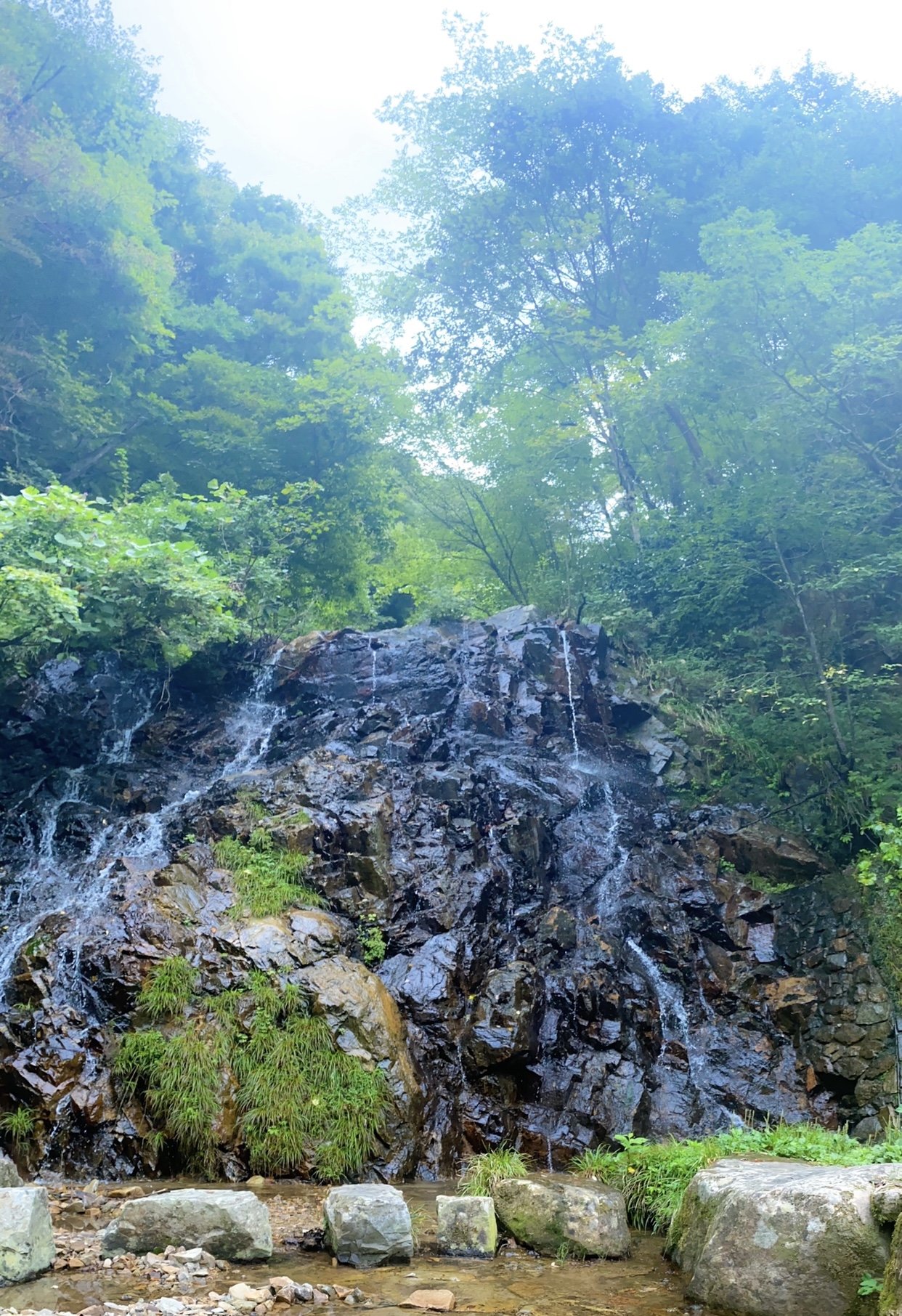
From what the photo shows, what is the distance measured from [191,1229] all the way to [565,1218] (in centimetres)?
221

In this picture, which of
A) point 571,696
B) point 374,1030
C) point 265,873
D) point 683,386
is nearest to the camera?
point 374,1030

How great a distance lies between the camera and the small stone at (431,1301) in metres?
3.80

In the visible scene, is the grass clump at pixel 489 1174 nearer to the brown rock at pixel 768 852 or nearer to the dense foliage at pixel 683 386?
the brown rock at pixel 768 852

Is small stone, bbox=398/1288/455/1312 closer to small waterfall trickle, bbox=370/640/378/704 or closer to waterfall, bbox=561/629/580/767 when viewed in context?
waterfall, bbox=561/629/580/767

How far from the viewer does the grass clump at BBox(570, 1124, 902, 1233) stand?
5049 millimetres

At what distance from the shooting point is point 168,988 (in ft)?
23.5

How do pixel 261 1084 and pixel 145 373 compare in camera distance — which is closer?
pixel 261 1084

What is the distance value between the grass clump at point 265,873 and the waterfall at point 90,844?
913 mm

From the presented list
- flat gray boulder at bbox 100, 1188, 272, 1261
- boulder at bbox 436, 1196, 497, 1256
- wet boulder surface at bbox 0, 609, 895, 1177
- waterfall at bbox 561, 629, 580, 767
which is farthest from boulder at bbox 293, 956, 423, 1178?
waterfall at bbox 561, 629, 580, 767

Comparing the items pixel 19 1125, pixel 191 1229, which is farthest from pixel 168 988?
pixel 191 1229

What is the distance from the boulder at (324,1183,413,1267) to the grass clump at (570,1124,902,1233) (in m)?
1.71

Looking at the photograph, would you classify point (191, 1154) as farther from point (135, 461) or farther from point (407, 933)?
point (135, 461)

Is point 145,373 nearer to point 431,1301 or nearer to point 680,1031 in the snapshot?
point 680,1031

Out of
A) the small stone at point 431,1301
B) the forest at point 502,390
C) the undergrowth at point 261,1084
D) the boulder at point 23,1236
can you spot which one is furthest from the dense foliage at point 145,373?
the small stone at point 431,1301
